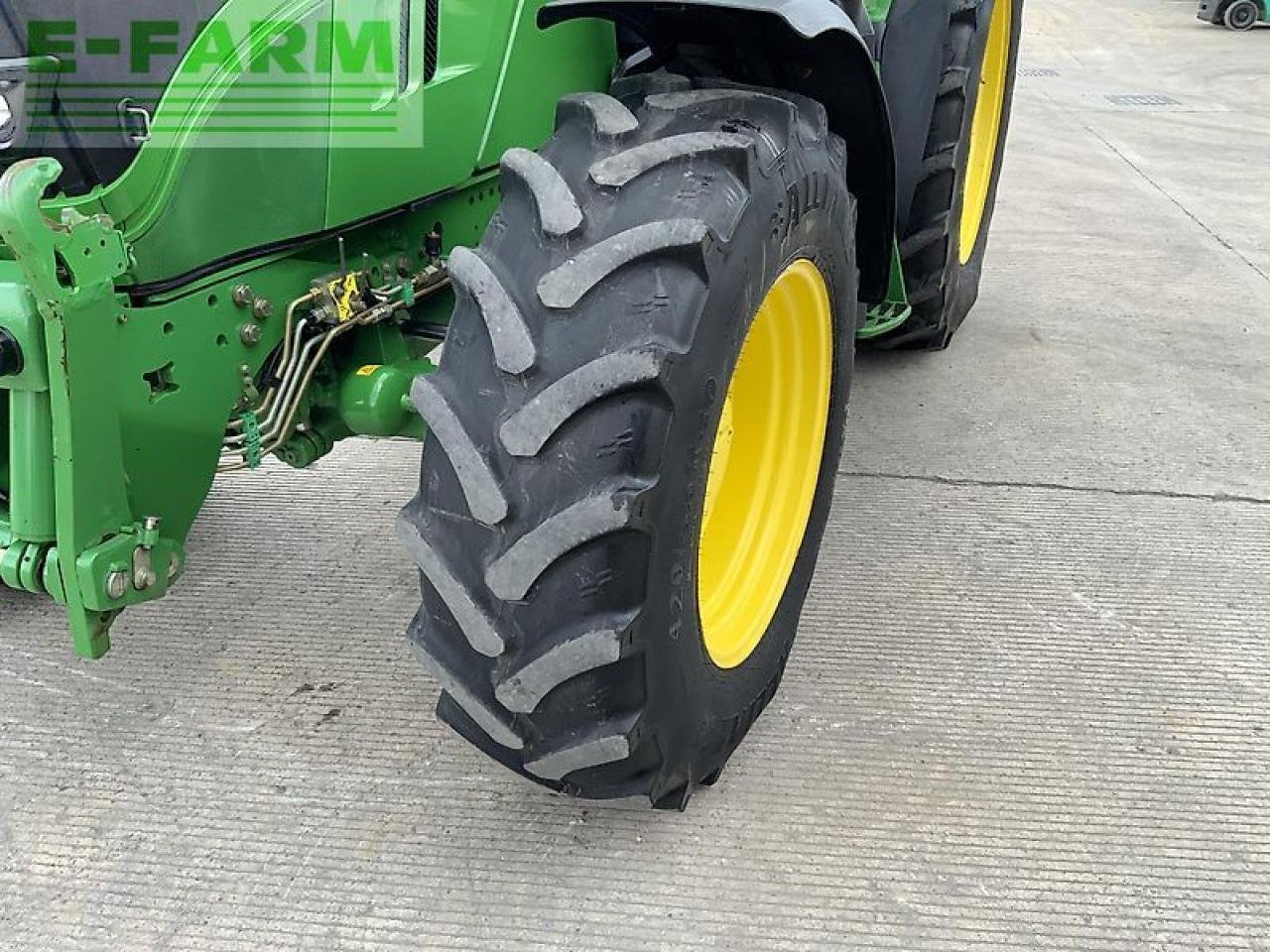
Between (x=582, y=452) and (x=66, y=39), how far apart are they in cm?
99

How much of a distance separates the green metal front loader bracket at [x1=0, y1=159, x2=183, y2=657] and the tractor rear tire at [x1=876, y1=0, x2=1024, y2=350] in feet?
7.81

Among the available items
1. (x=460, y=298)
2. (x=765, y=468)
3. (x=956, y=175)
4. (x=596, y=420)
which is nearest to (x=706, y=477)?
(x=596, y=420)

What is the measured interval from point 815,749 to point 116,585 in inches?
50.2

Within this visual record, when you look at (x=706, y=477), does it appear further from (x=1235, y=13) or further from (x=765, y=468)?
(x=1235, y=13)

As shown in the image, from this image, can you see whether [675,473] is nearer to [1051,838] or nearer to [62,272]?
[62,272]

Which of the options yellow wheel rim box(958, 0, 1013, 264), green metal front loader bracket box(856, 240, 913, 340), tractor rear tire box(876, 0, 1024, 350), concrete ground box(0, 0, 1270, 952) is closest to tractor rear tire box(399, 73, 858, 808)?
concrete ground box(0, 0, 1270, 952)

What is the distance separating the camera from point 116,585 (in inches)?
62.4

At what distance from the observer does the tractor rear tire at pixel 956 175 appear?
3.16m

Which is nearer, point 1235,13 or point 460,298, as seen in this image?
point 460,298

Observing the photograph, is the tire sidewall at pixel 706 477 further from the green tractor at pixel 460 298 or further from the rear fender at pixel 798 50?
the rear fender at pixel 798 50

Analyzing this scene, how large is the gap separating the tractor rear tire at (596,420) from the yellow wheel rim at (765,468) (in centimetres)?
29

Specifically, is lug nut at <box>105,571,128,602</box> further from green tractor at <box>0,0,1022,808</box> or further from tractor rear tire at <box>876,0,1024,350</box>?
tractor rear tire at <box>876,0,1024,350</box>

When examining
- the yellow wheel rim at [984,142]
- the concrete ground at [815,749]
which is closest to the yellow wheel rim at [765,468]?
the concrete ground at [815,749]

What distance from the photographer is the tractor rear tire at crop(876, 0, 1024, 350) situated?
316 cm
